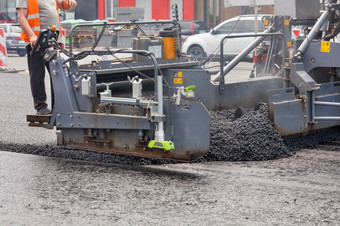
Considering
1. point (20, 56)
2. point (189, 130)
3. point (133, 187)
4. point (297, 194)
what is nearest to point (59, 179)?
point (133, 187)

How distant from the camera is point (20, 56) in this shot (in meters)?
27.8

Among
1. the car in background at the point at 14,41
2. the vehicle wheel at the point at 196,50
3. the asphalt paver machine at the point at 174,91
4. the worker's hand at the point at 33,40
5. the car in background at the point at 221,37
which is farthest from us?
the car in background at the point at 14,41

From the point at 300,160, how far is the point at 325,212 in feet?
6.26

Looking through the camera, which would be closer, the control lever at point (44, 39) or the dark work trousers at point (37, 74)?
the control lever at point (44, 39)

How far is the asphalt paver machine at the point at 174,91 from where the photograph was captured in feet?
21.1

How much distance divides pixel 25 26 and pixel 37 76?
2.00 feet

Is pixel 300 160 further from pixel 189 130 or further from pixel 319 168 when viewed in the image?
pixel 189 130

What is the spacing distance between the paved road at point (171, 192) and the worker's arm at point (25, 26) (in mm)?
1347

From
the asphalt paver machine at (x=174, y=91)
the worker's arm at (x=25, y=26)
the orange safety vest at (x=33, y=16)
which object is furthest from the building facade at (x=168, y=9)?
the worker's arm at (x=25, y=26)

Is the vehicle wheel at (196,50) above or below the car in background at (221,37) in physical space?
below

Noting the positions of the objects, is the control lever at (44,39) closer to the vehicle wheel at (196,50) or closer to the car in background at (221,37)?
the car in background at (221,37)

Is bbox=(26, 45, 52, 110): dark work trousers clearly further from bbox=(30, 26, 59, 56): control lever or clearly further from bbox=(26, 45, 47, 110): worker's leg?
bbox=(30, 26, 59, 56): control lever

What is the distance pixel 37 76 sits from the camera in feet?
24.9

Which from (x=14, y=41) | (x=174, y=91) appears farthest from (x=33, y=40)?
(x=14, y=41)
